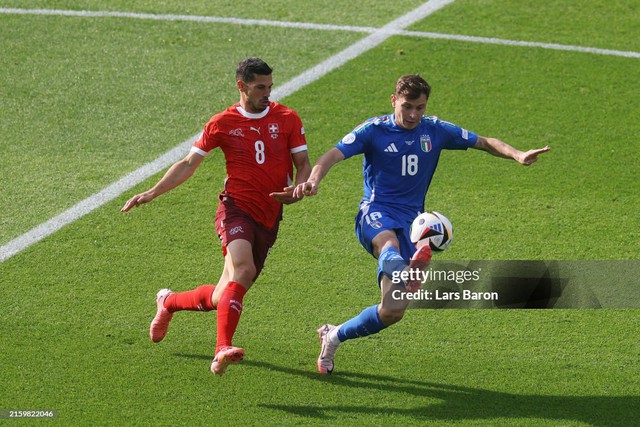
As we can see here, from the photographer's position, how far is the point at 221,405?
7914 mm

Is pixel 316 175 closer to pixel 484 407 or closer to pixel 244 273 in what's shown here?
pixel 244 273

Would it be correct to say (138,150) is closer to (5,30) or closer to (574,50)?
(5,30)

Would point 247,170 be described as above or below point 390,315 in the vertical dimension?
above

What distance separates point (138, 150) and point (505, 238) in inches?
156

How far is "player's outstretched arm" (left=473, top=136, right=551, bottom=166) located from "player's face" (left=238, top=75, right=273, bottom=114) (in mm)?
1597

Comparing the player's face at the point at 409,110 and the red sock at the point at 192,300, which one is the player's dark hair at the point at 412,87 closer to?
the player's face at the point at 409,110

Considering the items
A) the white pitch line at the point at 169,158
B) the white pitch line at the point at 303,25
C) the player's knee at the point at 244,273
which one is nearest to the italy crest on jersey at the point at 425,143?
the player's knee at the point at 244,273

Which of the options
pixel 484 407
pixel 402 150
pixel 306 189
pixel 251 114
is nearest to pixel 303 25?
pixel 251 114

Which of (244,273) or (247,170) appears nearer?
(244,273)

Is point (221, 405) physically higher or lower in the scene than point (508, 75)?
lower

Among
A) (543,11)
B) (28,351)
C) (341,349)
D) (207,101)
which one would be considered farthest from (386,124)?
(543,11)

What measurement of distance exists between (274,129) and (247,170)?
365 mm

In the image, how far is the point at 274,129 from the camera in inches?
340

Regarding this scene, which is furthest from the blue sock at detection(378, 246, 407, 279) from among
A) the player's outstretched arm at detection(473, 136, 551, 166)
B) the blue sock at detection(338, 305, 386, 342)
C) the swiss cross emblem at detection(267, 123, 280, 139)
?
the swiss cross emblem at detection(267, 123, 280, 139)
